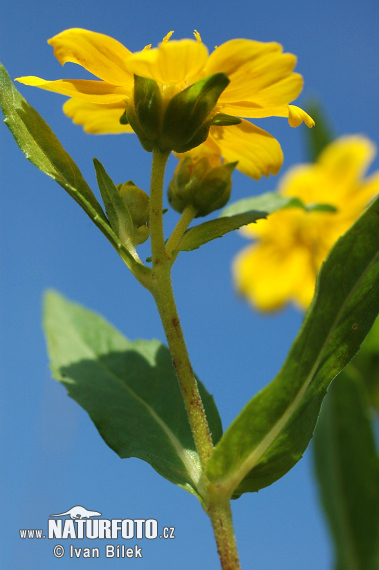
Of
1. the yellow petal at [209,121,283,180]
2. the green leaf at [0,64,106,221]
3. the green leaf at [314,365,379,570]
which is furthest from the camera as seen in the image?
the green leaf at [314,365,379,570]

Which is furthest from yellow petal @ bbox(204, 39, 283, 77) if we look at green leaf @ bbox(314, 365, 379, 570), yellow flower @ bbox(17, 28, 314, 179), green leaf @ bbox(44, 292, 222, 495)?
green leaf @ bbox(314, 365, 379, 570)

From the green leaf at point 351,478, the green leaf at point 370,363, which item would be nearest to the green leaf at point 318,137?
the green leaf at point 370,363

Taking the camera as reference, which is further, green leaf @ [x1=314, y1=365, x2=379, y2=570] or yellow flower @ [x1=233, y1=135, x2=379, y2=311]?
yellow flower @ [x1=233, y1=135, x2=379, y2=311]

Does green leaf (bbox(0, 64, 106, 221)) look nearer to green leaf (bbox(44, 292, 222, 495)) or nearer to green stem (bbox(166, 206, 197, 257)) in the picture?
green stem (bbox(166, 206, 197, 257))

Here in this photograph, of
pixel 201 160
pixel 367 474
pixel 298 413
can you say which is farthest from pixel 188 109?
pixel 367 474

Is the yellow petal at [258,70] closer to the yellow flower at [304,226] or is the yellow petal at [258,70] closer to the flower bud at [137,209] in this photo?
the flower bud at [137,209]

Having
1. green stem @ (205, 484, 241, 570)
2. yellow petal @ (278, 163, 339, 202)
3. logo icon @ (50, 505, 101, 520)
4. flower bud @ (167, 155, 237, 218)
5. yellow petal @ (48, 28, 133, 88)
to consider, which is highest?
yellow petal @ (278, 163, 339, 202)
